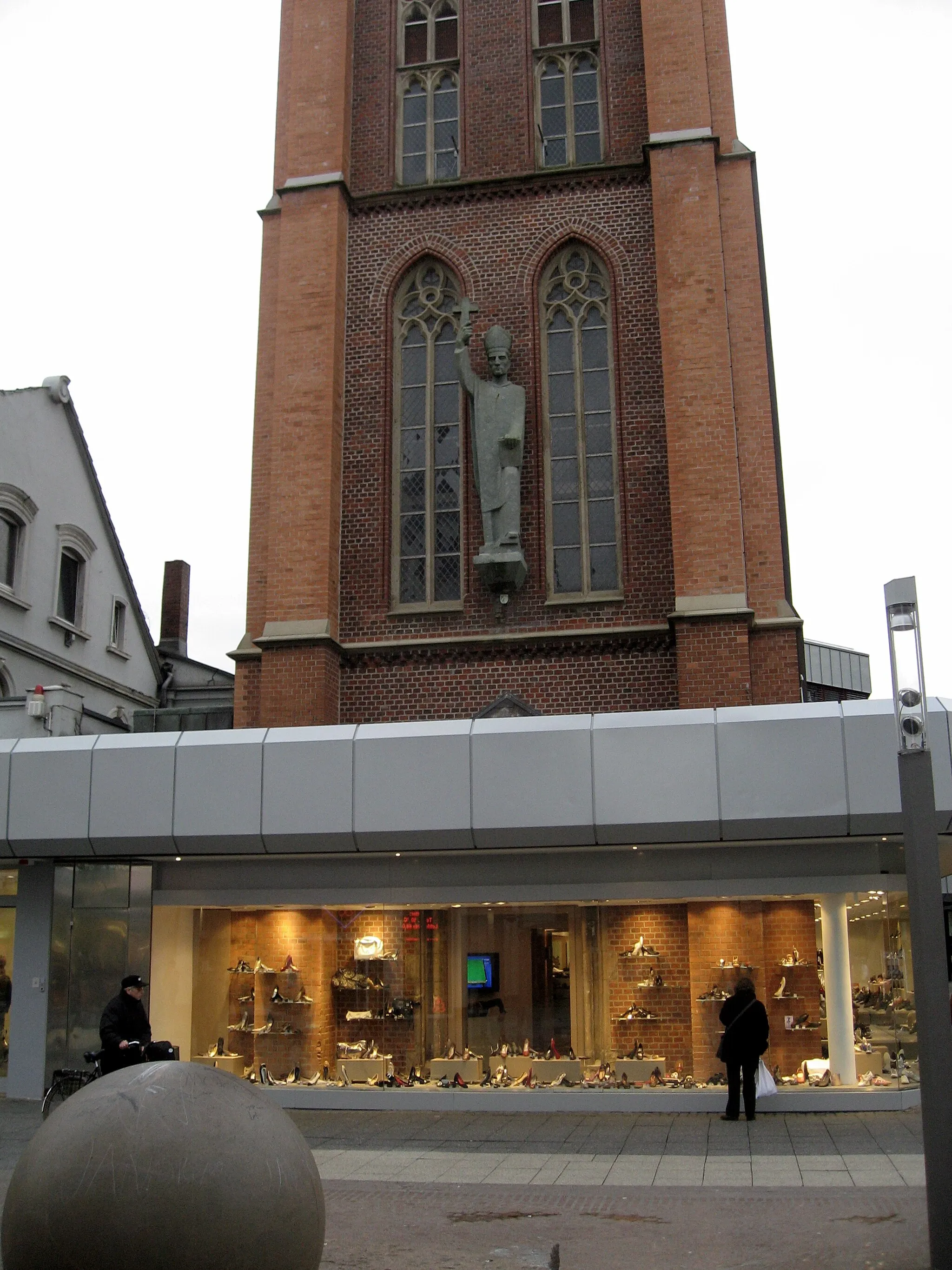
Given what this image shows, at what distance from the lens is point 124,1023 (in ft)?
34.7

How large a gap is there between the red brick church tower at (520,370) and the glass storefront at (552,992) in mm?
3275

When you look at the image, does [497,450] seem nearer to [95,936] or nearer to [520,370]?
[520,370]

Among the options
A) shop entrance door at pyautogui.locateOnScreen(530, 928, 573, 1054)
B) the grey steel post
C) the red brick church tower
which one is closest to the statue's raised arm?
the red brick church tower

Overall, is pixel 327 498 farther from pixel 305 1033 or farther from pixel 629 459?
pixel 305 1033

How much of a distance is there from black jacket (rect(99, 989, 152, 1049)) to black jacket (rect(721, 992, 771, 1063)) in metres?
6.25

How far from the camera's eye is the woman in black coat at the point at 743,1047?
526 inches

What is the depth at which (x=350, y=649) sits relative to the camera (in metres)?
18.3

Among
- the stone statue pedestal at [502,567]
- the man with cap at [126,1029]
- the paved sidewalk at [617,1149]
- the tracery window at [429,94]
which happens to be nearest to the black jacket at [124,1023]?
the man with cap at [126,1029]

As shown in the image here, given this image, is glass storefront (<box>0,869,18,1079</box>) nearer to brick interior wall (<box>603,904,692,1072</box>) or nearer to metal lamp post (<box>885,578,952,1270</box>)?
brick interior wall (<box>603,904,692,1072</box>)

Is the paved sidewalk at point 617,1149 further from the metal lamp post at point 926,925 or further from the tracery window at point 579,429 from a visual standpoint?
the tracery window at point 579,429

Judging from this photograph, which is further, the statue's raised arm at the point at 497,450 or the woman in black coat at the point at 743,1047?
the statue's raised arm at the point at 497,450

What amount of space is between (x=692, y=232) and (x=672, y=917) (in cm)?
998

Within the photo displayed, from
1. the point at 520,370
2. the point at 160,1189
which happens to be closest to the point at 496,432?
the point at 520,370

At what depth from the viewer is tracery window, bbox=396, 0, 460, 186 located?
2050 centimetres
